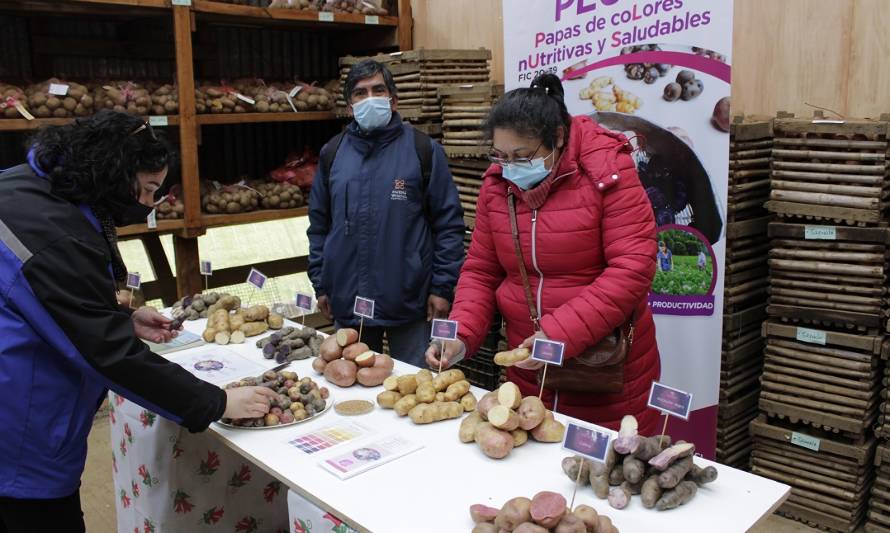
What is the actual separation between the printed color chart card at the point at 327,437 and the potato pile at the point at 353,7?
3.72 meters

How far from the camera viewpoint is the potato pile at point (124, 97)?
438 cm

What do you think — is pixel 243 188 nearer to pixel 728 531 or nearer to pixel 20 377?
pixel 20 377

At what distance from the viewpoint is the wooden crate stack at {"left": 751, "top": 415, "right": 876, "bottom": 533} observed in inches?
130

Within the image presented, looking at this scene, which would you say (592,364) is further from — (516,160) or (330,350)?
(330,350)

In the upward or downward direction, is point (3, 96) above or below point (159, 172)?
above

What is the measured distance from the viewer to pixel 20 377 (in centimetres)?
173

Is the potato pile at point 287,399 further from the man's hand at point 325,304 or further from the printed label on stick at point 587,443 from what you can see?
the man's hand at point 325,304

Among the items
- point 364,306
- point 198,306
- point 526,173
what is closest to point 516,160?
point 526,173

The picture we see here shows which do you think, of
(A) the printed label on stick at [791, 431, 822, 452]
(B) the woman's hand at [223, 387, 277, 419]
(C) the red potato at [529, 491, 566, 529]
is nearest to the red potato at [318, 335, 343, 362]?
(B) the woman's hand at [223, 387, 277, 419]

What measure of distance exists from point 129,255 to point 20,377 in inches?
154

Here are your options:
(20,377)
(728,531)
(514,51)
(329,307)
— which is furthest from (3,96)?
(728,531)

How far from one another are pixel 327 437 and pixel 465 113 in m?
2.46

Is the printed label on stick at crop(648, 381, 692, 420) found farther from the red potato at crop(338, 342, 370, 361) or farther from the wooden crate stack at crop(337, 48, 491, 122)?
the wooden crate stack at crop(337, 48, 491, 122)

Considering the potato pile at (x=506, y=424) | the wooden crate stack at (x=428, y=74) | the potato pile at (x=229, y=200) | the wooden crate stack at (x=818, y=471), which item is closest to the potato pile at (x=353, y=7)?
the wooden crate stack at (x=428, y=74)
